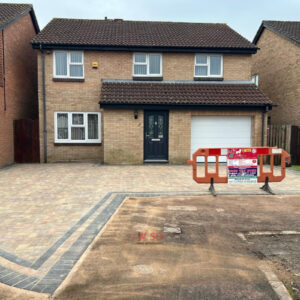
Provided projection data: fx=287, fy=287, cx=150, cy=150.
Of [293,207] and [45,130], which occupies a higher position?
[45,130]

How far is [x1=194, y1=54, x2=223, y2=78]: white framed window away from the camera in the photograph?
15.6 meters

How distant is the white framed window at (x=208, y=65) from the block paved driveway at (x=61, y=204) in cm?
584

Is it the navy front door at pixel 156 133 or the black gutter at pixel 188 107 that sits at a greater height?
the black gutter at pixel 188 107

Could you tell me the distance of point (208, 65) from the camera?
51.2 feet

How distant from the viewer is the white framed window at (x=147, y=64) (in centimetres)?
1538

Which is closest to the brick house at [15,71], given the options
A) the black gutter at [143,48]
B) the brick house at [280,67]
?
the black gutter at [143,48]

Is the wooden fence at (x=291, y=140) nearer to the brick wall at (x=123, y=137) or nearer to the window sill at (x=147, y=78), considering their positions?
the window sill at (x=147, y=78)

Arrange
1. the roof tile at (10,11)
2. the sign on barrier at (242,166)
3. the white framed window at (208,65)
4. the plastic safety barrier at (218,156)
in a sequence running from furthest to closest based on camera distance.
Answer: the white framed window at (208,65), the roof tile at (10,11), the sign on barrier at (242,166), the plastic safety barrier at (218,156)

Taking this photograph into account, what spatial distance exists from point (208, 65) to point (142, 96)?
14.4ft

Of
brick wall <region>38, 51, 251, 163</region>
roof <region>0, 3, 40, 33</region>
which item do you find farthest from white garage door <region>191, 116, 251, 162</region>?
roof <region>0, 3, 40, 33</region>

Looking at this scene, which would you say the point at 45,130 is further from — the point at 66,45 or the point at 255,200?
the point at 255,200

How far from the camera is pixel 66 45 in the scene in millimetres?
14750

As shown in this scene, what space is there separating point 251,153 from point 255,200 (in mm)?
1381

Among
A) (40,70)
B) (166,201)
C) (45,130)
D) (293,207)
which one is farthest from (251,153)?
(40,70)
